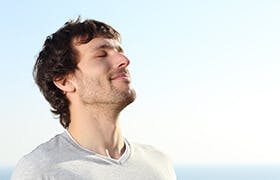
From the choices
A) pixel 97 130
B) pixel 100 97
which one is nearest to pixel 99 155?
pixel 97 130

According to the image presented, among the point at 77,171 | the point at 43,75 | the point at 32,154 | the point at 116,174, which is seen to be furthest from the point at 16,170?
the point at 43,75

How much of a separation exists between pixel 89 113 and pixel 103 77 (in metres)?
0.19

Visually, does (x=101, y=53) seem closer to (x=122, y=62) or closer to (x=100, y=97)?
(x=122, y=62)

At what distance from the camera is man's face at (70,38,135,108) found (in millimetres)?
2906

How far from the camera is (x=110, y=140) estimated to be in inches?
117

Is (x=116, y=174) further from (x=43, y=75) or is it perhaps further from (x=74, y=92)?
(x=43, y=75)

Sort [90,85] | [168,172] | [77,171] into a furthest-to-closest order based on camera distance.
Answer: [168,172] → [90,85] → [77,171]

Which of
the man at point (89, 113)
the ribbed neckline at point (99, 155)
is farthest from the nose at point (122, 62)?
the ribbed neckline at point (99, 155)

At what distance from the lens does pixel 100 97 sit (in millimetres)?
2914

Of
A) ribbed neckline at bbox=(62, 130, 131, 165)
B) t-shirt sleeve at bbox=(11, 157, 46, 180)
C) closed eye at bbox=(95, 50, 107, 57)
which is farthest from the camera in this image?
closed eye at bbox=(95, 50, 107, 57)

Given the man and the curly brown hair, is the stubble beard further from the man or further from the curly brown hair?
the curly brown hair

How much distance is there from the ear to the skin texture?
13 mm

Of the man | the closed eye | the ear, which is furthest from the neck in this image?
the closed eye

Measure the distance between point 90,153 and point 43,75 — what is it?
60 centimetres
